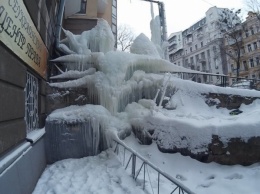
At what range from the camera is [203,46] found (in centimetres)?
4922

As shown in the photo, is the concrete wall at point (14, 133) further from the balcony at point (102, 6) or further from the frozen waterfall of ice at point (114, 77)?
the balcony at point (102, 6)

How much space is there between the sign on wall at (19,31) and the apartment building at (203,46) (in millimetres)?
40159

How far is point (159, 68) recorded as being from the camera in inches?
336

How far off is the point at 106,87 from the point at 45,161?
8.80 ft

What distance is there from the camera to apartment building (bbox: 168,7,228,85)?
43719 mm

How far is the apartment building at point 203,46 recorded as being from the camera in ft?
143

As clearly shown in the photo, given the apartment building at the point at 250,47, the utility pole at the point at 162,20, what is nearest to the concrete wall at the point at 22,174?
the utility pole at the point at 162,20

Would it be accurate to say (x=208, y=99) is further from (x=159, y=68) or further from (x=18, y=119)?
(x=18, y=119)

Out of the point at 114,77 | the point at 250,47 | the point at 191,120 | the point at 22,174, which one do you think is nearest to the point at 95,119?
the point at 114,77

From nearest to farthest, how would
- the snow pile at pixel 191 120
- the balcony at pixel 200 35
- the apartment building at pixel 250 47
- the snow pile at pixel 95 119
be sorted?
the snow pile at pixel 191 120 < the snow pile at pixel 95 119 < the apartment building at pixel 250 47 < the balcony at pixel 200 35

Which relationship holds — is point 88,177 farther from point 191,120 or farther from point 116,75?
point 116,75

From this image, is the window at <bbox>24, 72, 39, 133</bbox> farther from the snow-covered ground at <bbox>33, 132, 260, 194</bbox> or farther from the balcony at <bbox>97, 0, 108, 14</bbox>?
the balcony at <bbox>97, 0, 108, 14</bbox>

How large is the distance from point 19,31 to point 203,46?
49.3 metres

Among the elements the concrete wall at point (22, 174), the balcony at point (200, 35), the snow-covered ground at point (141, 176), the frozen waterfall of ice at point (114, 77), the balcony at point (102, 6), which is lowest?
the snow-covered ground at point (141, 176)
